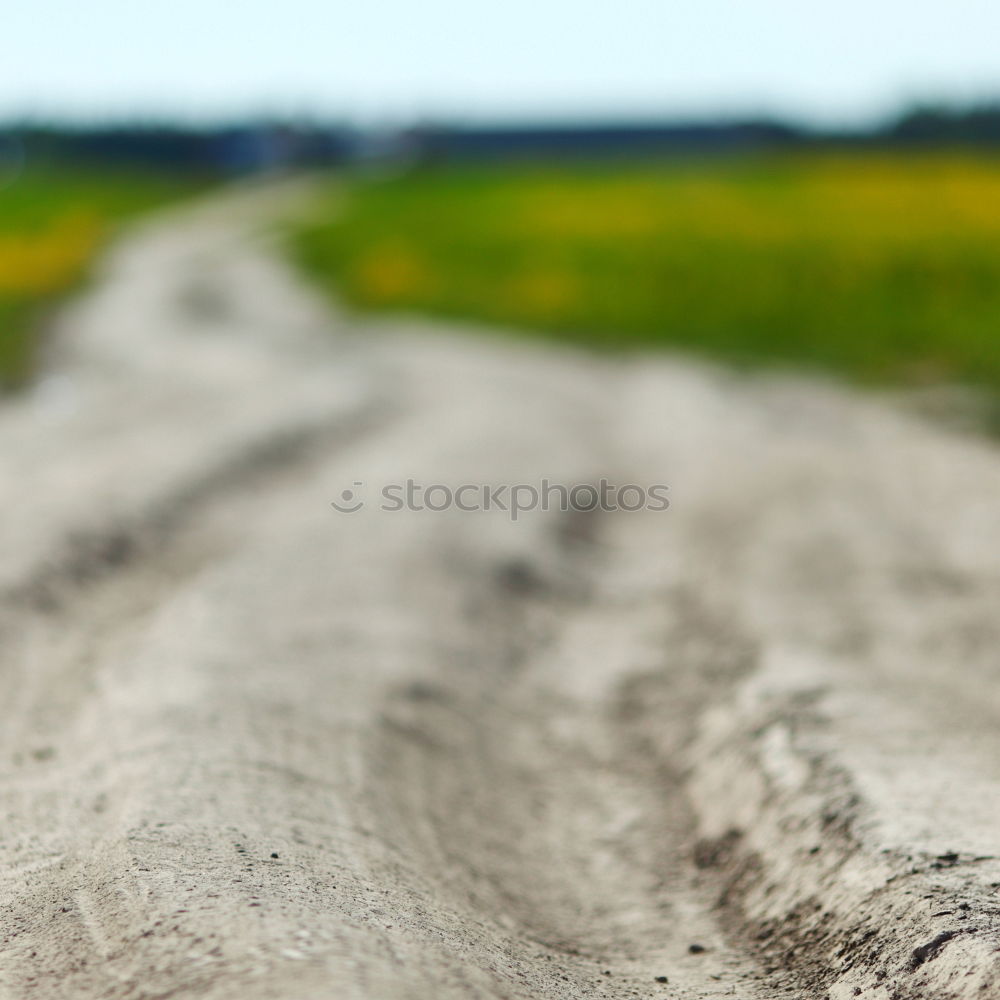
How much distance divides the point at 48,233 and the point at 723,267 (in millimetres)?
25735

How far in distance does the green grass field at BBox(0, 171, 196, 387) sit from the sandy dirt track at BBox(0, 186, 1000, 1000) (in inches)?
355

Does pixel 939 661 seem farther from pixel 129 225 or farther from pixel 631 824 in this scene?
pixel 129 225

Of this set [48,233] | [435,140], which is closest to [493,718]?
[48,233]

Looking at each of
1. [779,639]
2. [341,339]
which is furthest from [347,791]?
[341,339]

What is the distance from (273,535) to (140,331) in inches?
510

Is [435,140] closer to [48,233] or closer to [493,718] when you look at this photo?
[48,233]

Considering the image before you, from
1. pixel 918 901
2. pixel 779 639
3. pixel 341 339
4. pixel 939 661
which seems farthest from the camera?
pixel 341 339

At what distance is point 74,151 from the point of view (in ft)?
296

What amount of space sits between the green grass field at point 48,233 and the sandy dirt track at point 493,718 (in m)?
9.02

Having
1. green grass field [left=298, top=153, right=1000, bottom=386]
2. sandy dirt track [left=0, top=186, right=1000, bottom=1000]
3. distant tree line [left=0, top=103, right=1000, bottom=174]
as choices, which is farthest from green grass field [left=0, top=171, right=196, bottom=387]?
distant tree line [left=0, top=103, right=1000, bottom=174]

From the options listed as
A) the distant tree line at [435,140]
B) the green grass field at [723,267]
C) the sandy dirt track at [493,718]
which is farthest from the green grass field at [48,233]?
the distant tree line at [435,140]

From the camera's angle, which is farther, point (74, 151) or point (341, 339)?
point (74, 151)

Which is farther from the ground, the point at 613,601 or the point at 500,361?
the point at 500,361

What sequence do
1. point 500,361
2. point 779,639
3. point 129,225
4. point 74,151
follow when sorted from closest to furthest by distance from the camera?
point 779,639
point 500,361
point 129,225
point 74,151
